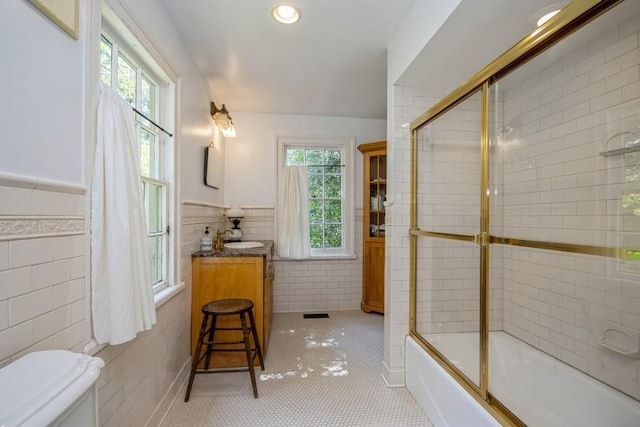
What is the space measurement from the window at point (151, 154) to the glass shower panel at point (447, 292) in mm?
1820

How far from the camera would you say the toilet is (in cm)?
48

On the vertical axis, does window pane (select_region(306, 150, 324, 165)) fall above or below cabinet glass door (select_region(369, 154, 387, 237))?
above

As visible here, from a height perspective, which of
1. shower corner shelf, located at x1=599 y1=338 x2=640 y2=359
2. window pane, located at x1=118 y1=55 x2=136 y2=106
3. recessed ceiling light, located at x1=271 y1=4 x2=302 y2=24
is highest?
recessed ceiling light, located at x1=271 y1=4 x2=302 y2=24

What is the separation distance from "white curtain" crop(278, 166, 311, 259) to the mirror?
813 millimetres

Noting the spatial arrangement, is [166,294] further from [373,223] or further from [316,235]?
[373,223]

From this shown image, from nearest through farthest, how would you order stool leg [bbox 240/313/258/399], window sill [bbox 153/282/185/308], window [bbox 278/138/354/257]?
1. window sill [bbox 153/282/185/308]
2. stool leg [bbox 240/313/258/399]
3. window [bbox 278/138/354/257]

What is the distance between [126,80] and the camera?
4.89ft

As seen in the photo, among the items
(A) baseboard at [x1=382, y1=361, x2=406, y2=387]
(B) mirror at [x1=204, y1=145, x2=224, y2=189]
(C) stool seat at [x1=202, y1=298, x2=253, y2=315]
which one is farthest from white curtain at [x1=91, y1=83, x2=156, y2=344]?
(A) baseboard at [x1=382, y1=361, x2=406, y2=387]

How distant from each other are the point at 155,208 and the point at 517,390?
2489 mm

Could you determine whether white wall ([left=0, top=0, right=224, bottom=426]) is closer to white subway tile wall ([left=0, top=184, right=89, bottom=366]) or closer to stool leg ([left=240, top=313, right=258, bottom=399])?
white subway tile wall ([left=0, top=184, right=89, bottom=366])

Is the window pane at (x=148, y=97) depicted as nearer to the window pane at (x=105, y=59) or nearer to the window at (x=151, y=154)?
the window at (x=151, y=154)

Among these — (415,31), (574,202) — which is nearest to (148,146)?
(415,31)

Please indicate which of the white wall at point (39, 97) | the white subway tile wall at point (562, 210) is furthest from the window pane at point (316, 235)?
the white wall at point (39, 97)

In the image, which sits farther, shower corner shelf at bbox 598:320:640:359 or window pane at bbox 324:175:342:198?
window pane at bbox 324:175:342:198
